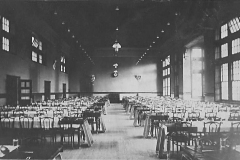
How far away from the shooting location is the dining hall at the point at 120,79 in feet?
23.5

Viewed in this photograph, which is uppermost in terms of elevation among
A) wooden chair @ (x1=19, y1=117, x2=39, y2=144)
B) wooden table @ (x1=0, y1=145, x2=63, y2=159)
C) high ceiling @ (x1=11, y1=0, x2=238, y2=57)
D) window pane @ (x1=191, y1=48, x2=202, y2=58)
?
high ceiling @ (x1=11, y1=0, x2=238, y2=57)

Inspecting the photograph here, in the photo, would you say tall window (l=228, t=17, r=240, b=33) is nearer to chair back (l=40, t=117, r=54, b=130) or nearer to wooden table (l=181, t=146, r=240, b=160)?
chair back (l=40, t=117, r=54, b=130)

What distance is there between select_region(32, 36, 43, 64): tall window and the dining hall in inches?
5.1

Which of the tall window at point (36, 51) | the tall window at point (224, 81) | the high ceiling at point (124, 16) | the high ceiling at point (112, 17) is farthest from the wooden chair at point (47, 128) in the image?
the tall window at point (224, 81)

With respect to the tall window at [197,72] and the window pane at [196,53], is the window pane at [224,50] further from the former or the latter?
the window pane at [196,53]

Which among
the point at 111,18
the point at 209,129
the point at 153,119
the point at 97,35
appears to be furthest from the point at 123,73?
the point at 209,129

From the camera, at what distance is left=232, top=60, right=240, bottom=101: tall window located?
47.7 feet

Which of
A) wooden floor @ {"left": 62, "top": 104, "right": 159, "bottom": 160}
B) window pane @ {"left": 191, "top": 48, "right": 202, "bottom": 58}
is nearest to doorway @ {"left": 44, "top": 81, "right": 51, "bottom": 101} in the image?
window pane @ {"left": 191, "top": 48, "right": 202, "bottom": 58}

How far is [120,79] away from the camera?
3269 centimetres

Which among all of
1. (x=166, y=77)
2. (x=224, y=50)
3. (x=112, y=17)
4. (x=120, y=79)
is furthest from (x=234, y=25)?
(x=120, y=79)

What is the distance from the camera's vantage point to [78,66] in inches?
1299

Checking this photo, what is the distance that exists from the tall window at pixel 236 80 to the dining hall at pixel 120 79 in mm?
48

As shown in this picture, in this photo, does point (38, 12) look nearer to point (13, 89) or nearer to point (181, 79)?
point (13, 89)

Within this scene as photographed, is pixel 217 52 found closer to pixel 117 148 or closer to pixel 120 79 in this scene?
pixel 117 148
